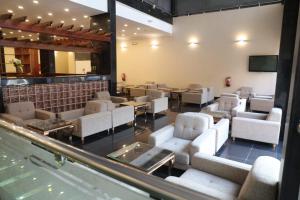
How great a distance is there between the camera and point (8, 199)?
2062mm

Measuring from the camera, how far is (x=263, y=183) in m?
1.70

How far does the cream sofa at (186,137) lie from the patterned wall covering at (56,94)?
3.65m

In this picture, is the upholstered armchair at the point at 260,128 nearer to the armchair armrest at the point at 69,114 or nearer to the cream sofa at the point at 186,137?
the cream sofa at the point at 186,137

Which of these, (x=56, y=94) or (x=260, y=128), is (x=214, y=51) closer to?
(x=260, y=128)

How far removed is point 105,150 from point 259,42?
8.21m

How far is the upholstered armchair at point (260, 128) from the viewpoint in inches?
169

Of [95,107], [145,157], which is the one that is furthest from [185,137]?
[95,107]

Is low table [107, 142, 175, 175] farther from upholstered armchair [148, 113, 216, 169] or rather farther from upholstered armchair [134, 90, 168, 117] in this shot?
upholstered armchair [134, 90, 168, 117]

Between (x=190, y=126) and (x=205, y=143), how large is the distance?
0.69 metres

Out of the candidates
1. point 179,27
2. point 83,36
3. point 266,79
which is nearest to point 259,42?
point 266,79

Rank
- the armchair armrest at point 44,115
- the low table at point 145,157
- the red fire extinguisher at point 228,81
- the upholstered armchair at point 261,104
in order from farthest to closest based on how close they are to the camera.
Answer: the red fire extinguisher at point 228,81
the upholstered armchair at point 261,104
the armchair armrest at point 44,115
the low table at point 145,157

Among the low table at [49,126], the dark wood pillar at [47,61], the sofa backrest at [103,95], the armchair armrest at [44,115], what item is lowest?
the low table at [49,126]

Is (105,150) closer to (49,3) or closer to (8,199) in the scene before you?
(8,199)

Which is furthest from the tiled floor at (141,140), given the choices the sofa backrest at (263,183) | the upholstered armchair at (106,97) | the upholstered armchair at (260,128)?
the sofa backrest at (263,183)
